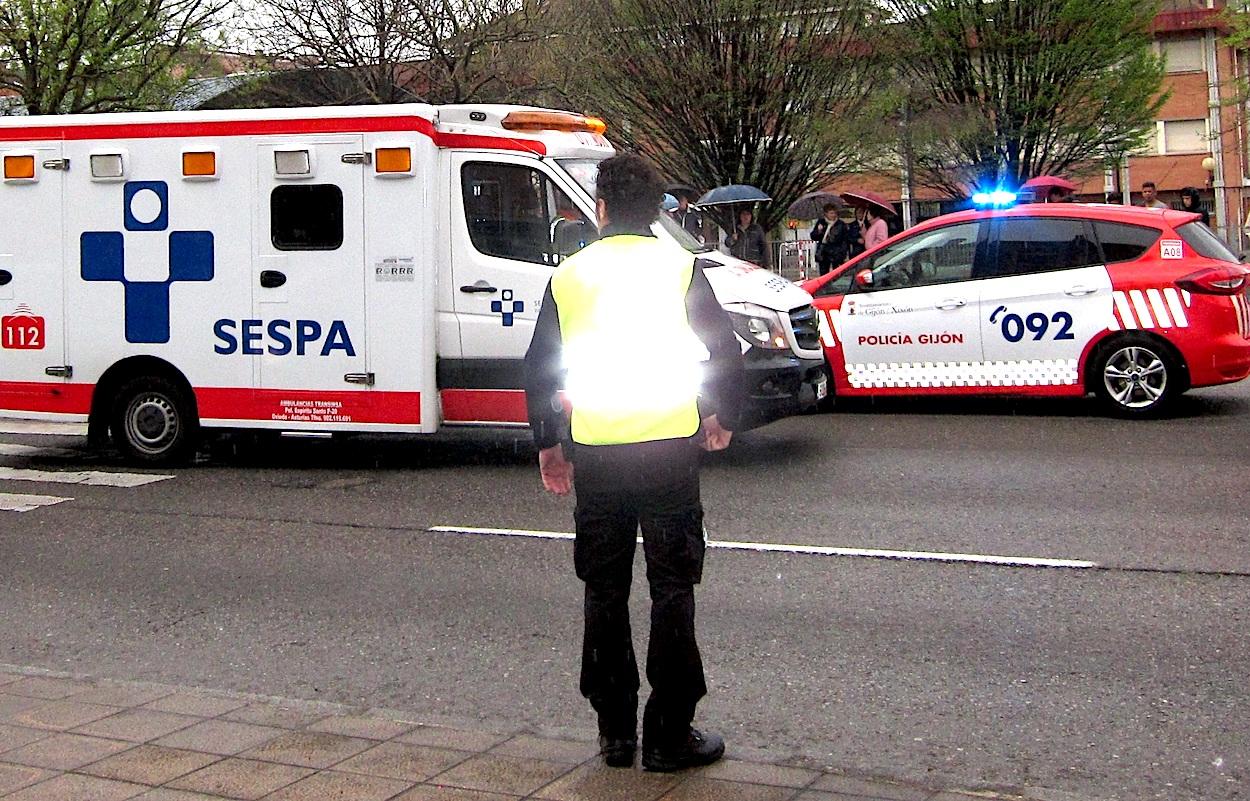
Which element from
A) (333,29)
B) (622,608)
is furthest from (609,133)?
(622,608)

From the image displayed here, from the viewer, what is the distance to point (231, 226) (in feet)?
36.6

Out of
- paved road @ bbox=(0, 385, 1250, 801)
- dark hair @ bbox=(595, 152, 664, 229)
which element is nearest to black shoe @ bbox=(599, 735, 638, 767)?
paved road @ bbox=(0, 385, 1250, 801)

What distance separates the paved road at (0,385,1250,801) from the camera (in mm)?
5363

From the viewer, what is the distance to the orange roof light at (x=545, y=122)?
11008 mm

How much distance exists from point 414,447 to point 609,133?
14.5m

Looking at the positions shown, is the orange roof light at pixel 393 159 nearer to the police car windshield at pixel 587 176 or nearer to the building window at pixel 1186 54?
the police car windshield at pixel 587 176

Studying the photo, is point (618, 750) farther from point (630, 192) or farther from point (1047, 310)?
point (1047, 310)

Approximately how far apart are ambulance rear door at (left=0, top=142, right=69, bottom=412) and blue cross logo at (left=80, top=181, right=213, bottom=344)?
0.32 m

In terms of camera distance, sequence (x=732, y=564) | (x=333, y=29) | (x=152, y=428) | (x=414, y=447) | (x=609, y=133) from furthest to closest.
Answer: (x=333, y=29) < (x=609, y=133) < (x=414, y=447) < (x=152, y=428) < (x=732, y=564)

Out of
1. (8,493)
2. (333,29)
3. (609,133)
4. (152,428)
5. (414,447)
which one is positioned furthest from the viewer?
(333,29)

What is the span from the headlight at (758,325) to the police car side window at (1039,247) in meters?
2.84

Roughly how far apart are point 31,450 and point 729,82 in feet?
49.1

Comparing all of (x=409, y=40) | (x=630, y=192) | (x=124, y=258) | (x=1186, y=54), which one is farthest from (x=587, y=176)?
(x=1186, y=54)

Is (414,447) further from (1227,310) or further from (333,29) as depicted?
(333,29)
